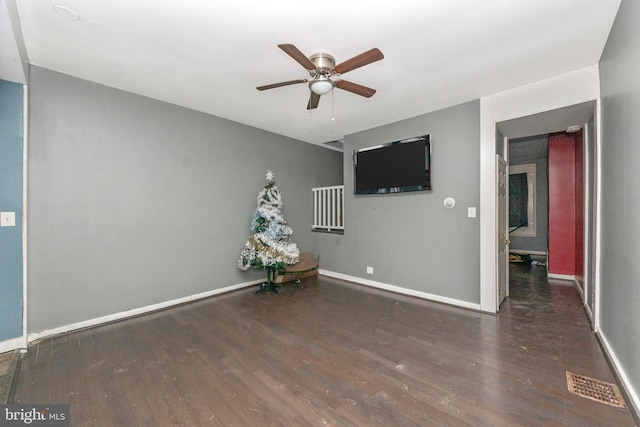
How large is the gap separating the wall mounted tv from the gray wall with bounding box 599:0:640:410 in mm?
1709

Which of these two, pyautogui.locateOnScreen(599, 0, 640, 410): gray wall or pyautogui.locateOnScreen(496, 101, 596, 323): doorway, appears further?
pyautogui.locateOnScreen(496, 101, 596, 323): doorway

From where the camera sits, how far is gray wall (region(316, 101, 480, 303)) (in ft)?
10.9

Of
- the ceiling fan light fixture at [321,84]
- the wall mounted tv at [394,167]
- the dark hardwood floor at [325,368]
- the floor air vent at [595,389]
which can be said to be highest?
the ceiling fan light fixture at [321,84]

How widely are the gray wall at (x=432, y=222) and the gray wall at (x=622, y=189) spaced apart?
1.13 m

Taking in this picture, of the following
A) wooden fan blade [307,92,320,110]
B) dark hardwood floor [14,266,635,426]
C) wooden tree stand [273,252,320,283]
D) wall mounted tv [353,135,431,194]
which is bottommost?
dark hardwood floor [14,266,635,426]

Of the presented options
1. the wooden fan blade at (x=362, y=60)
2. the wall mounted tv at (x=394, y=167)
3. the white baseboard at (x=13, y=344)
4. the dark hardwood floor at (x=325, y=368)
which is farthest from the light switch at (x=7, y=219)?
the wall mounted tv at (x=394, y=167)

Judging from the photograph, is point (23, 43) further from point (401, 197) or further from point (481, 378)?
point (481, 378)

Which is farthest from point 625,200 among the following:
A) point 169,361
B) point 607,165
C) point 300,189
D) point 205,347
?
point 300,189

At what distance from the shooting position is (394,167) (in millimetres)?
3975

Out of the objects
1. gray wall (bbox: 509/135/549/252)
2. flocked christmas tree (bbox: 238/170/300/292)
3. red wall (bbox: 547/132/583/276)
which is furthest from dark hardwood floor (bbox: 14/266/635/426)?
gray wall (bbox: 509/135/549/252)

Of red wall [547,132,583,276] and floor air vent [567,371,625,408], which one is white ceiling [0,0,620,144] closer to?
floor air vent [567,371,625,408]

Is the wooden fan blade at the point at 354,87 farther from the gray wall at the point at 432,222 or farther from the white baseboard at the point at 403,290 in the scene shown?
the white baseboard at the point at 403,290

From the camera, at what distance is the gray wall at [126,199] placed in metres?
2.60

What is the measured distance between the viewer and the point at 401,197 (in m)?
3.97
